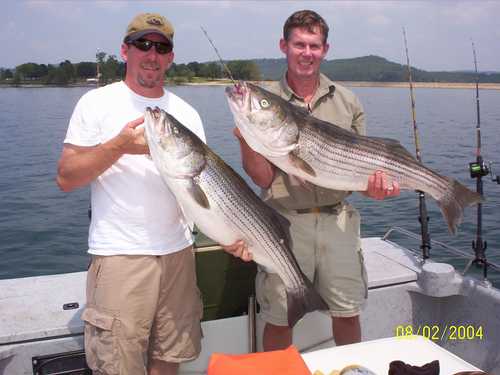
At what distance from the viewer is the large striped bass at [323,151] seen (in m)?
3.56

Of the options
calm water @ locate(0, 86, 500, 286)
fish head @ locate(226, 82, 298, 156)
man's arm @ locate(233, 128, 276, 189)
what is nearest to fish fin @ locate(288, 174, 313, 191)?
man's arm @ locate(233, 128, 276, 189)

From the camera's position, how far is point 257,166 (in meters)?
3.91

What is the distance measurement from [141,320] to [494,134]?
26.6m

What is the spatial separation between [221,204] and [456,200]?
6.61 feet

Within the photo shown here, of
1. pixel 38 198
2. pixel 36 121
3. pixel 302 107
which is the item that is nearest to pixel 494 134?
pixel 38 198

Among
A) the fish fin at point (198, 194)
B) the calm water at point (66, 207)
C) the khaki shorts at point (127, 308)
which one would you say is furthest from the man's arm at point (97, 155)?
the calm water at point (66, 207)

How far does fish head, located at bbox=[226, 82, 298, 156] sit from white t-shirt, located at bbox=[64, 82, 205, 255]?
2.21 feet

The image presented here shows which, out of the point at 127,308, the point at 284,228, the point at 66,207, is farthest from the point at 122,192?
the point at 66,207

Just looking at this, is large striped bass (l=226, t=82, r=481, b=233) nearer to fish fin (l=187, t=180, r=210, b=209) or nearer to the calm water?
fish fin (l=187, t=180, r=210, b=209)

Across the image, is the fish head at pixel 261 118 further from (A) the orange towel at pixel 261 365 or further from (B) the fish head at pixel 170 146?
(A) the orange towel at pixel 261 365

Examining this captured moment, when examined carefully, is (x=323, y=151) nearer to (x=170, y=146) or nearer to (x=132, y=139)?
(x=170, y=146)

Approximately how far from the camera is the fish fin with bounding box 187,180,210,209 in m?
3.29

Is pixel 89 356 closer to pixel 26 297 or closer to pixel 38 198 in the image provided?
Result: pixel 26 297

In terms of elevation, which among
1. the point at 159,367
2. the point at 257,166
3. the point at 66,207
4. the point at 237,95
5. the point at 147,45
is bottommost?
the point at 66,207
